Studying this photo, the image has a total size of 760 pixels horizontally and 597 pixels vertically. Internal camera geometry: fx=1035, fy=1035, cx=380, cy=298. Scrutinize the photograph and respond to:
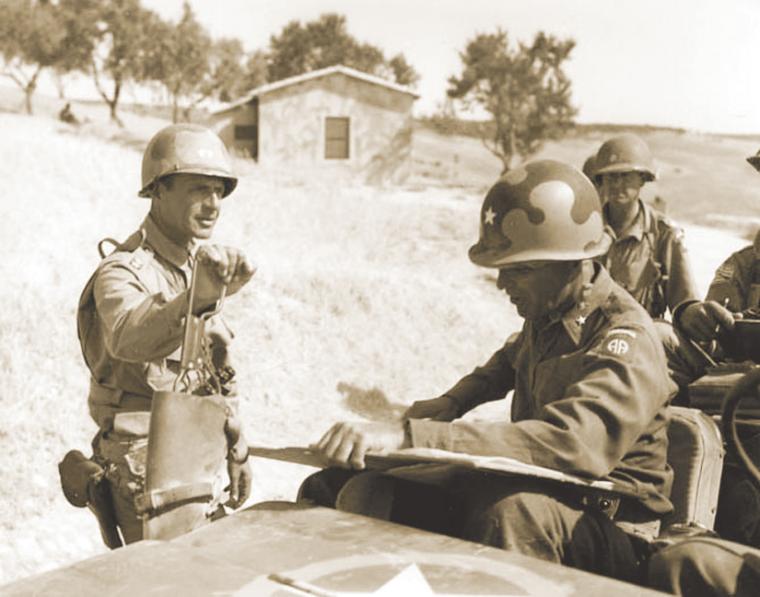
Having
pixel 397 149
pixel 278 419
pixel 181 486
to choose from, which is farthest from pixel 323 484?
pixel 397 149

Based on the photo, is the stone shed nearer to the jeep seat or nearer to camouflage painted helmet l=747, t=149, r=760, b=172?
camouflage painted helmet l=747, t=149, r=760, b=172

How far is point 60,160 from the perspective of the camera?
66.7 ft

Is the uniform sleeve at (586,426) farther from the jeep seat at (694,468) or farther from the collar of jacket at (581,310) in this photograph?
the jeep seat at (694,468)

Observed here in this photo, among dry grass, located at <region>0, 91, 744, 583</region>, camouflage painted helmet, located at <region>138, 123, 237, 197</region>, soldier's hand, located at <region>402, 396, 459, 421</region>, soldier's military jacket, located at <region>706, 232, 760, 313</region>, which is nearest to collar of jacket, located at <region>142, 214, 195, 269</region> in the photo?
camouflage painted helmet, located at <region>138, 123, 237, 197</region>

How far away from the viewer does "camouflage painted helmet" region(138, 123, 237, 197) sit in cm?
466

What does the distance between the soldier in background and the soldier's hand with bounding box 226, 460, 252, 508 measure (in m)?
0.80

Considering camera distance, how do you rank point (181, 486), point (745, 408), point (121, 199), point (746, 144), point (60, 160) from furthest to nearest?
1. point (746, 144)
2. point (60, 160)
3. point (121, 199)
4. point (745, 408)
5. point (181, 486)

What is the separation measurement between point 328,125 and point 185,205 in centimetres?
3083

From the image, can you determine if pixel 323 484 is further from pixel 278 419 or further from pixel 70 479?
pixel 278 419

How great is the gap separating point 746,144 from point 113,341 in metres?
61.6

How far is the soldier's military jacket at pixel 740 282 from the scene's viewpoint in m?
6.82

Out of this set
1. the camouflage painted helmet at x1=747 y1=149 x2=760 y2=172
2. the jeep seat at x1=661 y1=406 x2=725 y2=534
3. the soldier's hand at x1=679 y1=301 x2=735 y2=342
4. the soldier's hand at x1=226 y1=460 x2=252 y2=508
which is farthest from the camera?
the camouflage painted helmet at x1=747 y1=149 x2=760 y2=172

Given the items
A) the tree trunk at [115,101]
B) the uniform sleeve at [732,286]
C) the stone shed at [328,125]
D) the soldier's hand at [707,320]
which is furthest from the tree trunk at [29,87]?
the soldier's hand at [707,320]

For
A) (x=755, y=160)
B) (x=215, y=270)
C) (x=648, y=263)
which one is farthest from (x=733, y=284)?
(x=215, y=270)
